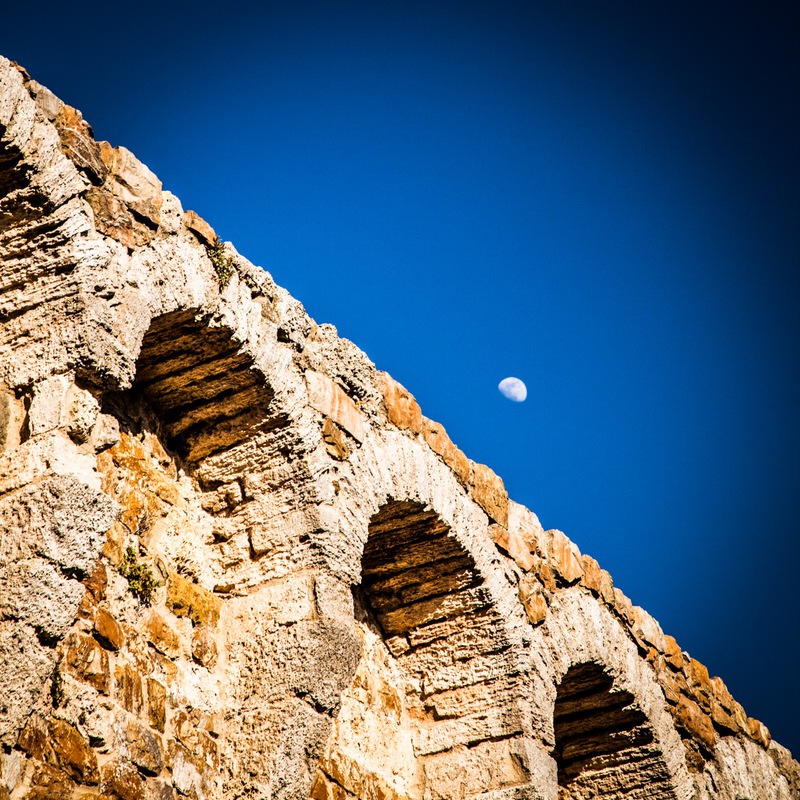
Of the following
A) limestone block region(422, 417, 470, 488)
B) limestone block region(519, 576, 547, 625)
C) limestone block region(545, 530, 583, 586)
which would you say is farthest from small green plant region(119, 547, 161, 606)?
limestone block region(545, 530, 583, 586)

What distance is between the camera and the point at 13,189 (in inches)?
150

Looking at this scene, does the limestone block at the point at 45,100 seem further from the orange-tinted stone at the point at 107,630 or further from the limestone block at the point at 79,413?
the orange-tinted stone at the point at 107,630

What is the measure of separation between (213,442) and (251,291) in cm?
72

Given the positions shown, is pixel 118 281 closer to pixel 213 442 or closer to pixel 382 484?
pixel 213 442

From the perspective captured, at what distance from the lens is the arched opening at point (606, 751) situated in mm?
6867

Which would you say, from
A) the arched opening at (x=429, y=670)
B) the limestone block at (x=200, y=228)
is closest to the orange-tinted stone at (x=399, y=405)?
the arched opening at (x=429, y=670)

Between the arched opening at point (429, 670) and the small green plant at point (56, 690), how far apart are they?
2043 mm

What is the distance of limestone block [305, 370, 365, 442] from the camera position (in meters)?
5.05

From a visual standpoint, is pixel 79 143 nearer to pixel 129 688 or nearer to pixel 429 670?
pixel 129 688

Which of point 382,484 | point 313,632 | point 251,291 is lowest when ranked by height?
point 313,632

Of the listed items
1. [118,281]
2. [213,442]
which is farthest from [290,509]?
[118,281]

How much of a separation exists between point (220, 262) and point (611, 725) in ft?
13.8

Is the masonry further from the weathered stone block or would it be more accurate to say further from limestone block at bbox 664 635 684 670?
limestone block at bbox 664 635 684 670

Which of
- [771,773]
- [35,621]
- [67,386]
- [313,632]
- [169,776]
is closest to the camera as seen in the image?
[35,621]
